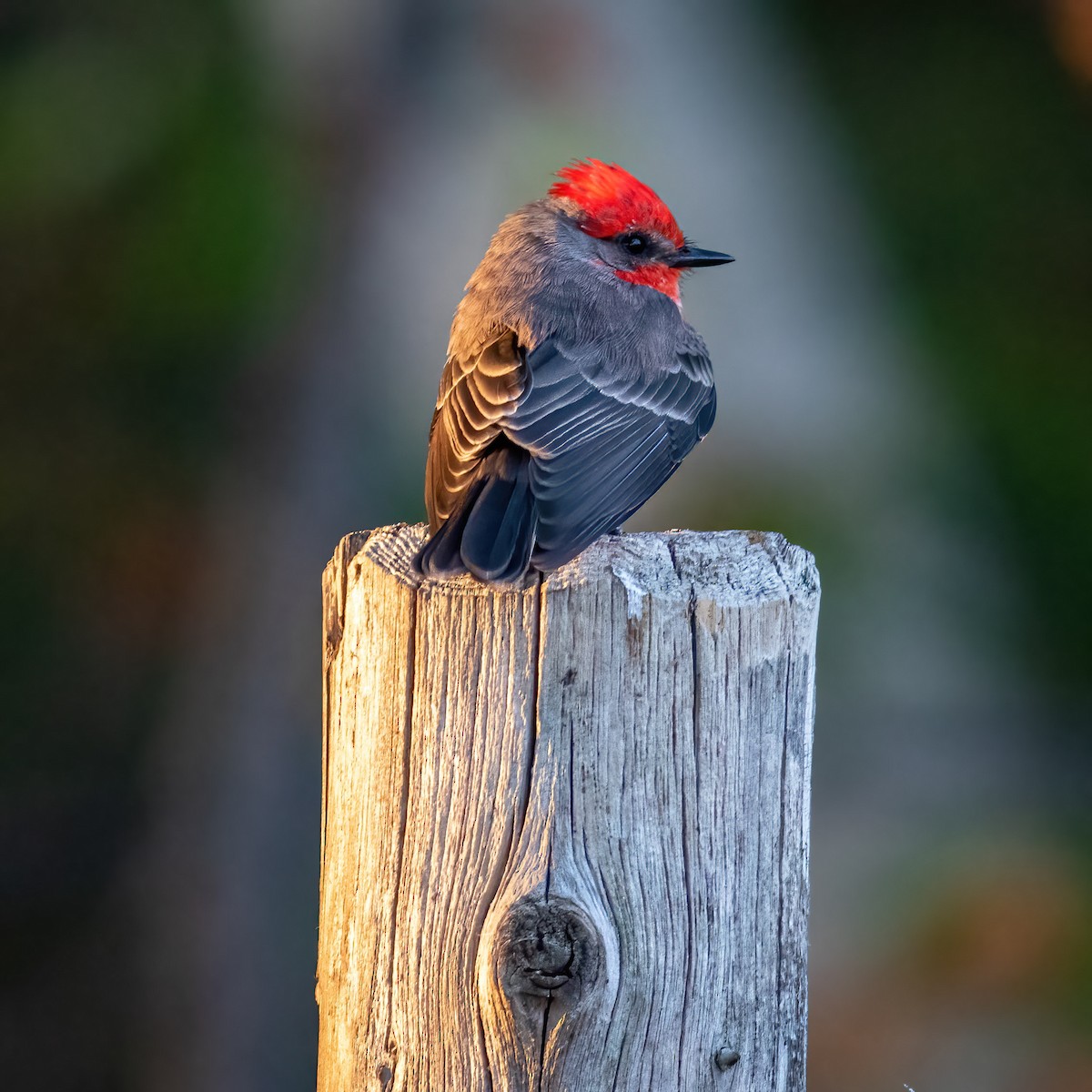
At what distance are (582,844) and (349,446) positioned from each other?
4607 mm

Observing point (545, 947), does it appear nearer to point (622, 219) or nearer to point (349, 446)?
point (622, 219)

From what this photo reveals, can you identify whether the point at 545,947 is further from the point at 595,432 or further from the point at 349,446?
the point at 349,446

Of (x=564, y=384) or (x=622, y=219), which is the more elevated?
(x=622, y=219)

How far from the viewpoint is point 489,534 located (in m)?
2.44

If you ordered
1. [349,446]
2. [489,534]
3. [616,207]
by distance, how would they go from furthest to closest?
[349,446], [616,207], [489,534]

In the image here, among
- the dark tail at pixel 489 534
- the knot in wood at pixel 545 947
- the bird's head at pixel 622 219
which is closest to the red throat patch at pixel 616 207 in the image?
the bird's head at pixel 622 219

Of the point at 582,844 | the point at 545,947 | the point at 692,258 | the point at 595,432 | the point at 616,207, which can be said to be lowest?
the point at 545,947

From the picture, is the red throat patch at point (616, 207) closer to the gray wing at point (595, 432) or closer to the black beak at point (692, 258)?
the black beak at point (692, 258)

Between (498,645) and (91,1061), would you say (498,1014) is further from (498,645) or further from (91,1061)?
(91,1061)

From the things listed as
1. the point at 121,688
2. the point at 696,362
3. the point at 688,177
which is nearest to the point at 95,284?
the point at 121,688

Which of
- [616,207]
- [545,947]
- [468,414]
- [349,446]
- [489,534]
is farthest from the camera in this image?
[349,446]

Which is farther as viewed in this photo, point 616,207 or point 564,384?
point 616,207

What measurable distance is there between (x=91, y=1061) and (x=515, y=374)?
4912 mm

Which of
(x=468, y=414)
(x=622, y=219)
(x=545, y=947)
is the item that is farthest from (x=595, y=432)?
(x=545, y=947)
